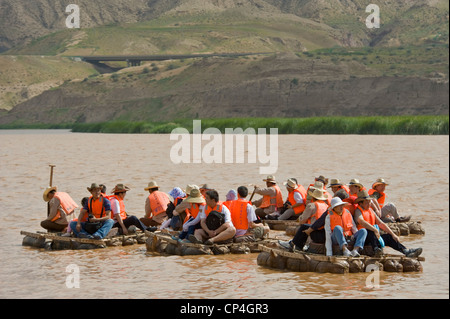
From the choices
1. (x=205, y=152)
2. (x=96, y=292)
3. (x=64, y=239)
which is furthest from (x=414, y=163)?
(x=96, y=292)

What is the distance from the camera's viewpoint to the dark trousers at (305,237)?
16.2 m

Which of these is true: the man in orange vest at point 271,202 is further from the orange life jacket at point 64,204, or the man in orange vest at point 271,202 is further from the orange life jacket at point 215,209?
the orange life jacket at point 64,204

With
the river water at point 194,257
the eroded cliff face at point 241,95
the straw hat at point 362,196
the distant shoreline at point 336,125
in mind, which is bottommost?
the river water at point 194,257

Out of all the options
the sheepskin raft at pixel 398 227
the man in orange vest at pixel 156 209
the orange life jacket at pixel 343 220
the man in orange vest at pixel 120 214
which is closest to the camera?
the orange life jacket at pixel 343 220

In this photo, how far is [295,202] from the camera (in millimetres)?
22438

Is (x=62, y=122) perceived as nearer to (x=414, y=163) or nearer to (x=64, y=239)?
(x=414, y=163)

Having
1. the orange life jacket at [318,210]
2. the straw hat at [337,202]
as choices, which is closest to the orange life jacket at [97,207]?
the orange life jacket at [318,210]

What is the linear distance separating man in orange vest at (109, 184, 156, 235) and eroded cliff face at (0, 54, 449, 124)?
317 feet

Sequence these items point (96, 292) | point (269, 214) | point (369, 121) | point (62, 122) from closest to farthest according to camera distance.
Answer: point (96, 292)
point (269, 214)
point (369, 121)
point (62, 122)

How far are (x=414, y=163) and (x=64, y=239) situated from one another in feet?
98.5

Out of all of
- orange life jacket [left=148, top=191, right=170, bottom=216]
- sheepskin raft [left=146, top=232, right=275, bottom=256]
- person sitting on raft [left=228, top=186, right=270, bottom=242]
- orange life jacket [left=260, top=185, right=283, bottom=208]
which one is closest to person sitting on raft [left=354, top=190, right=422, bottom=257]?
sheepskin raft [left=146, top=232, right=275, bottom=256]

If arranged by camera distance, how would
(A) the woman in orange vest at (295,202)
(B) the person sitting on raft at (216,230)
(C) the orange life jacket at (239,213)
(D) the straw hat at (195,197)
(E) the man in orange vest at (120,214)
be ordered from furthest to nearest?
(A) the woman in orange vest at (295,202) < (E) the man in orange vest at (120,214) < (C) the orange life jacket at (239,213) < (D) the straw hat at (195,197) < (B) the person sitting on raft at (216,230)

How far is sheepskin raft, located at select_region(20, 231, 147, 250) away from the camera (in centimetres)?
1920

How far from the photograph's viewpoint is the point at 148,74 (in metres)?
166
